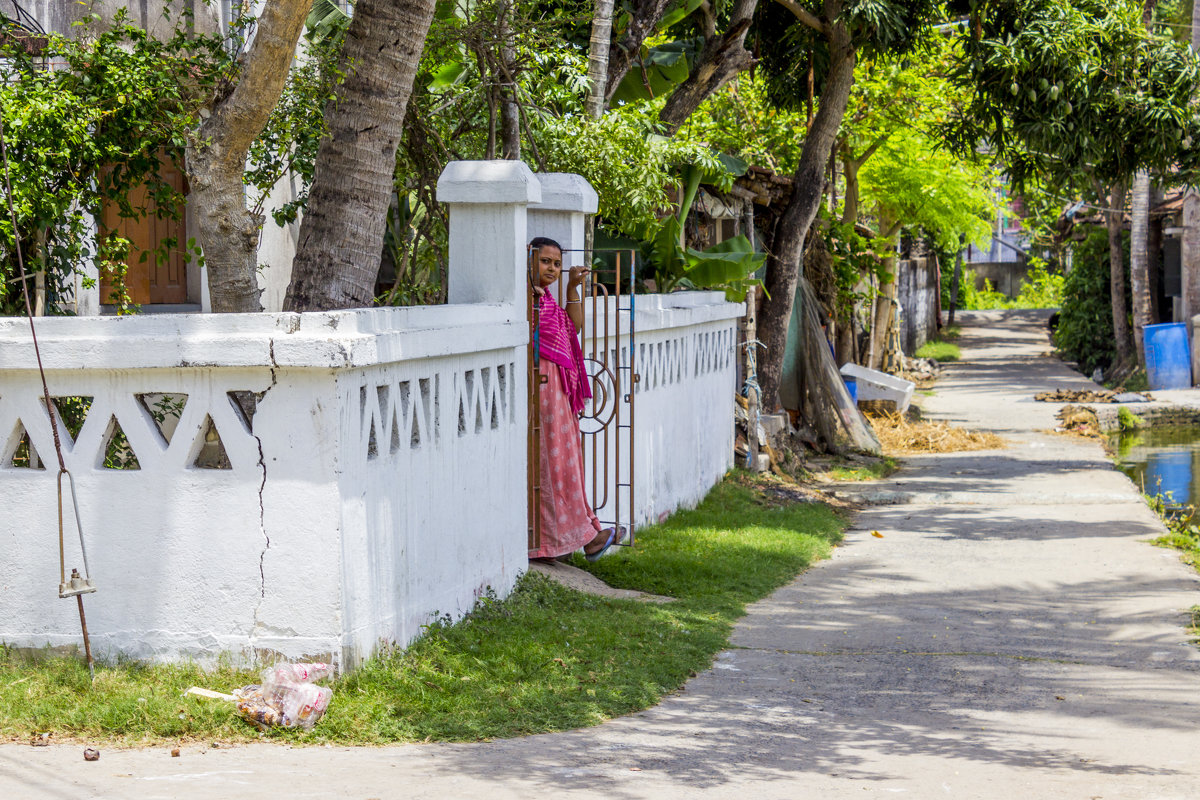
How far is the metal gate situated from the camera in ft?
23.8

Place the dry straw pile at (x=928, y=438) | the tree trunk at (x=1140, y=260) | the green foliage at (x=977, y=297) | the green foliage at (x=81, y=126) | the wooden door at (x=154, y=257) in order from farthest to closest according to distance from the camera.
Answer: the green foliage at (x=977, y=297) → the tree trunk at (x=1140, y=260) → the dry straw pile at (x=928, y=438) → the wooden door at (x=154, y=257) → the green foliage at (x=81, y=126)

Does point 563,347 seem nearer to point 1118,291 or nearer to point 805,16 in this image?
point 805,16

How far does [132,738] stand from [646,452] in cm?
529

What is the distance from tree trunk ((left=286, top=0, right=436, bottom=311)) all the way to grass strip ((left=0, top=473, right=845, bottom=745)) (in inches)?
69.9

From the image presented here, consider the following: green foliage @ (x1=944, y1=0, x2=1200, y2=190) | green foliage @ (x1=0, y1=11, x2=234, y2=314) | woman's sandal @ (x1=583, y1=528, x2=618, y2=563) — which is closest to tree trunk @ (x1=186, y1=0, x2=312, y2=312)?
green foliage @ (x1=0, y1=11, x2=234, y2=314)

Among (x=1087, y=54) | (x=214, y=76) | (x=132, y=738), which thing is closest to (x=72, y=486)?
(x=132, y=738)

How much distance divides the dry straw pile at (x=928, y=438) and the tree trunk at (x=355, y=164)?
1116 cm

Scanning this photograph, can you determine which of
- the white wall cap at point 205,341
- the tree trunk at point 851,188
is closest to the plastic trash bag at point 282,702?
the white wall cap at point 205,341

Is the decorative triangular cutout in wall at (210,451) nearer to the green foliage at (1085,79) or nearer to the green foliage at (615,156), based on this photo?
the green foliage at (615,156)

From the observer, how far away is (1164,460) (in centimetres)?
1645

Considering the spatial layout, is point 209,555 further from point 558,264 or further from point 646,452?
point 646,452

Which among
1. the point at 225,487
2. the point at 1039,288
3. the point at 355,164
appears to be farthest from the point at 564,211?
the point at 1039,288

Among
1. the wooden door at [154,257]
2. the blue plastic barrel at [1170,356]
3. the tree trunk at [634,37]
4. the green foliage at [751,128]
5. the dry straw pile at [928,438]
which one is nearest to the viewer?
the wooden door at [154,257]

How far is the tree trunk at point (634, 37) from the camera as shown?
11398 mm
